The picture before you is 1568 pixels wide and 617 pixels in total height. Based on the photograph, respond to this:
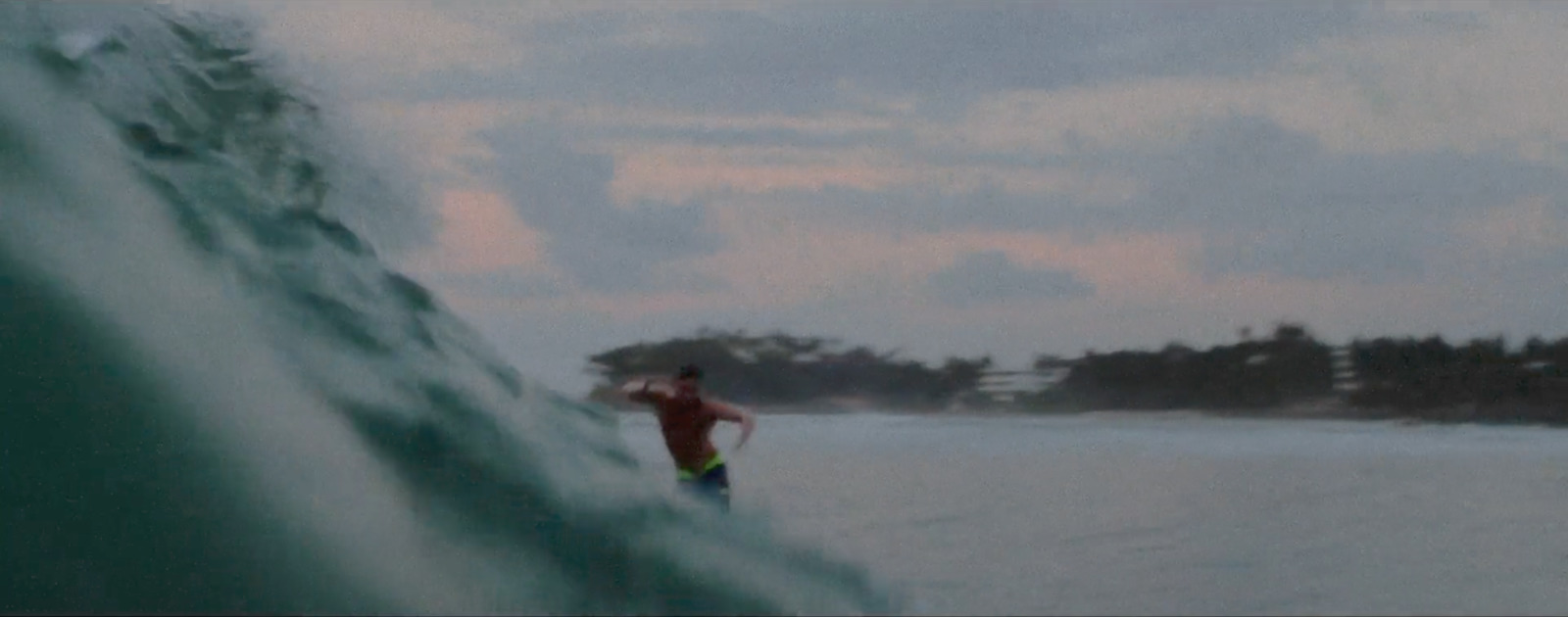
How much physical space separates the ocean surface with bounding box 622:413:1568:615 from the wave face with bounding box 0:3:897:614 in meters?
0.72

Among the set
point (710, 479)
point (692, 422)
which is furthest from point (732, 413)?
point (710, 479)

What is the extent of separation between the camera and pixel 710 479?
8.24m

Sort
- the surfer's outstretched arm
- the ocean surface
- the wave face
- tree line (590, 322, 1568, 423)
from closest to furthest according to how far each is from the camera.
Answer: the wave face, the surfer's outstretched arm, the ocean surface, tree line (590, 322, 1568, 423)

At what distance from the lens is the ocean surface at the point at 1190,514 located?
966 cm

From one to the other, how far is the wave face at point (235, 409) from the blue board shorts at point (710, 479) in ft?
3.45

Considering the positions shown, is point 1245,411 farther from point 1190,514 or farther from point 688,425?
point 688,425

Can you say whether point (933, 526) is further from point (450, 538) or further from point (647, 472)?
point (450, 538)

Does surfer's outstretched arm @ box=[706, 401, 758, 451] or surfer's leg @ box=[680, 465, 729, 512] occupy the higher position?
surfer's outstretched arm @ box=[706, 401, 758, 451]

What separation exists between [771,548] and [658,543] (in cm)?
66

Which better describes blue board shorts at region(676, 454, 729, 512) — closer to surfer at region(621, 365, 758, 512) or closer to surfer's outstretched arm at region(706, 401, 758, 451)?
surfer at region(621, 365, 758, 512)

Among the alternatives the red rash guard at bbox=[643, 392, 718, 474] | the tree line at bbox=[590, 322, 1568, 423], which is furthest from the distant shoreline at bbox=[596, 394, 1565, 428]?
the red rash guard at bbox=[643, 392, 718, 474]

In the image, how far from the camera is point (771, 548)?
739 cm

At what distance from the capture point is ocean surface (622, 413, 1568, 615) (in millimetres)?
9656

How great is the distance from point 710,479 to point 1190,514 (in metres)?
6.51
